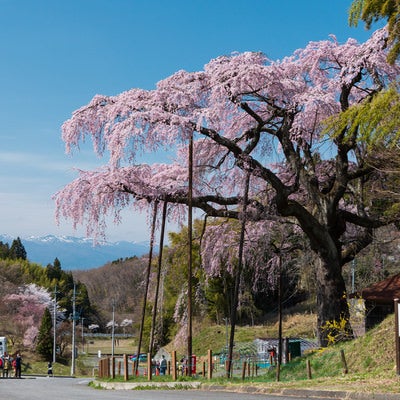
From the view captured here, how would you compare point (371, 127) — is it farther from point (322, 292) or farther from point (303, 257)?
point (303, 257)

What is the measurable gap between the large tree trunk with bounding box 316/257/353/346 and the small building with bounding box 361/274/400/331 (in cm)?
97

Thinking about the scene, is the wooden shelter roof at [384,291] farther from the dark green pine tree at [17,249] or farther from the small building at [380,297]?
the dark green pine tree at [17,249]

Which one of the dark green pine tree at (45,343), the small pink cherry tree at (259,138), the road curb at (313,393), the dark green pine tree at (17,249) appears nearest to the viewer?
the road curb at (313,393)

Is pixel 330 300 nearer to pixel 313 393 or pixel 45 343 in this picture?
pixel 313 393

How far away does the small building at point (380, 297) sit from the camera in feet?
82.6

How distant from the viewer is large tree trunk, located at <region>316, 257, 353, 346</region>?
24.9m

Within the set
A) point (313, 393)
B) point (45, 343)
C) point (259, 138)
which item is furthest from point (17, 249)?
point (313, 393)

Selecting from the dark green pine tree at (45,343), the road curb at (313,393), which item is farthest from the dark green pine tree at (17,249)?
the road curb at (313,393)

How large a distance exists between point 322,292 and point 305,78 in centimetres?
801

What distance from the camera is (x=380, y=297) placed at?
82.5 ft

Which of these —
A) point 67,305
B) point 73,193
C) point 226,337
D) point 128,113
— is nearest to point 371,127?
point 128,113

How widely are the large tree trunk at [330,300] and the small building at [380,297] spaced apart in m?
0.97

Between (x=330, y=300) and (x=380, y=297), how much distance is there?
1733mm

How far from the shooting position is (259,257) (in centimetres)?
2864
